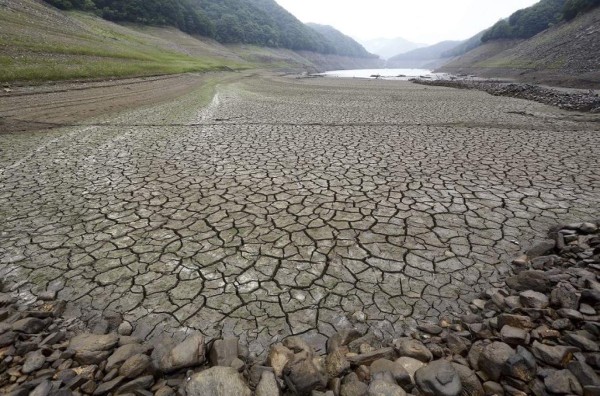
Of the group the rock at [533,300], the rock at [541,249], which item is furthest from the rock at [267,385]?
the rock at [541,249]

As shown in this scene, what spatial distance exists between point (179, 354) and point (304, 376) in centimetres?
115

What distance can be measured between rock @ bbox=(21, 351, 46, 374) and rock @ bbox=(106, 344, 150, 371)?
0.55m

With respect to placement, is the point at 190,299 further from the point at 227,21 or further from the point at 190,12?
the point at 227,21

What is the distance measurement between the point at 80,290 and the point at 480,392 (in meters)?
4.32

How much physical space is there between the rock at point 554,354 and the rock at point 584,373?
0.06 metres

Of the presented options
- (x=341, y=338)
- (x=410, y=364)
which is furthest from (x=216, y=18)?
(x=410, y=364)

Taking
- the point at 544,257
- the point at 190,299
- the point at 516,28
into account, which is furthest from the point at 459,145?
the point at 516,28

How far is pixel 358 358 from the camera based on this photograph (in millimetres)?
2787

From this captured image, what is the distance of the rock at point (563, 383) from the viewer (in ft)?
7.32

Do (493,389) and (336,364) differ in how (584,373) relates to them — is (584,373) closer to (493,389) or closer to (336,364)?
(493,389)

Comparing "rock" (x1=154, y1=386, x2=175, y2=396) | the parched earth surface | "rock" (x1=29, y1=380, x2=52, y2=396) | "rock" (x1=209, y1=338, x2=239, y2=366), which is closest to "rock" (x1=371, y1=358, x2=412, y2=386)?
the parched earth surface

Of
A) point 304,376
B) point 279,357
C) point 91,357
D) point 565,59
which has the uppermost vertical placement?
point 565,59

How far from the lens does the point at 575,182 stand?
6.36 metres

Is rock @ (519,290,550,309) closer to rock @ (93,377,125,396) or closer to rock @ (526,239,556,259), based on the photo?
rock @ (526,239,556,259)
